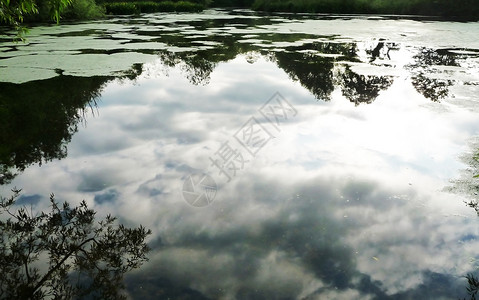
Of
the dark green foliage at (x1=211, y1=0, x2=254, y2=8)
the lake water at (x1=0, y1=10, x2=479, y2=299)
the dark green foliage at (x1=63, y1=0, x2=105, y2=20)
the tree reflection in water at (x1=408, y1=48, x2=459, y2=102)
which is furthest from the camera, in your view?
the dark green foliage at (x1=211, y1=0, x2=254, y2=8)

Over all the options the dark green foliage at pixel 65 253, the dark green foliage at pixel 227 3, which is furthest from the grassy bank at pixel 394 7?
the dark green foliage at pixel 65 253

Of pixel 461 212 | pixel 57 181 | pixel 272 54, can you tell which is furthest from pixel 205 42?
pixel 461 212

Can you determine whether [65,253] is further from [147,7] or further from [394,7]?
[147,7]

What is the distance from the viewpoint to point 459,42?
27.0ft

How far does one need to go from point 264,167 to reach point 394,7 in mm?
20158

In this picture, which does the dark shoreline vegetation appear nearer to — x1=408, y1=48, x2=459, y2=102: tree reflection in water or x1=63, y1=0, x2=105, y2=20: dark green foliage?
x1=63, y1=0, x2=105, y2=20: dark green foliage

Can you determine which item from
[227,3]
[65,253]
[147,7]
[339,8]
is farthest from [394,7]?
[227,3]

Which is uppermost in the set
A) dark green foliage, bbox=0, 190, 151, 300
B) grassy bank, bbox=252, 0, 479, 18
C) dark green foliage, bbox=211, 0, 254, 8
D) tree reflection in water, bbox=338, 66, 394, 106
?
dark green foliage, bbox=211, 0, 254, 8

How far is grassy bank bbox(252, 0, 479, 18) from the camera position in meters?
17.7

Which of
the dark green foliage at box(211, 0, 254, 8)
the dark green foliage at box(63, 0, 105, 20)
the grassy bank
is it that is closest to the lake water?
the dark green foliage at box(63, 0, 105, 20)

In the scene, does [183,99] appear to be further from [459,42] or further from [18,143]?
[459,42]

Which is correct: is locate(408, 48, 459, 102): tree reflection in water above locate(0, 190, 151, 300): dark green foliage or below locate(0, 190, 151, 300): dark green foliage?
above

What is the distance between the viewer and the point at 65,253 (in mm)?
1669

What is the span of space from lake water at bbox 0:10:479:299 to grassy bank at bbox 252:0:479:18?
50.9 ft
